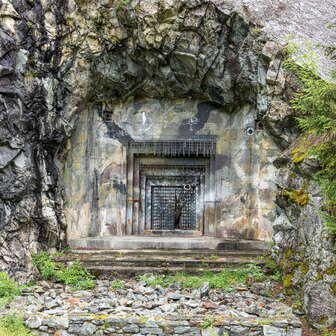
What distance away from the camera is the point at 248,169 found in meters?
10.3

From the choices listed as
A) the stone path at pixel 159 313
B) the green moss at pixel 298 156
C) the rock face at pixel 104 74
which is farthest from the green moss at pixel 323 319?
the green moss at pixel 298 156

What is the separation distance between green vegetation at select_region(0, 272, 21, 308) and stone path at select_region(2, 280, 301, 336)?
0.17m

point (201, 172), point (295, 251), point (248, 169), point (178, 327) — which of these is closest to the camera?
point (178, 327)

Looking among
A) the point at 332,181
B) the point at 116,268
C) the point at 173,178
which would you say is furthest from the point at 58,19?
the point at 332,181

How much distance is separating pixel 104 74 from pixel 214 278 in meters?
5.43

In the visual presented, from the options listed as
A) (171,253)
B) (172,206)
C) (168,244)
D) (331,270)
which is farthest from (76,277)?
(331,270)

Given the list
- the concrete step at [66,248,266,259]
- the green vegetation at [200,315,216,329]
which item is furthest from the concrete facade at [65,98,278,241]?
the green vegetation at [200,315,216,329]

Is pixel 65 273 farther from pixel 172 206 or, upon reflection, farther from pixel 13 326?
pixel 172 206

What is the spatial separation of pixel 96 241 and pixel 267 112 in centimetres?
489

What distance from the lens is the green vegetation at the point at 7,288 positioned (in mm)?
6843

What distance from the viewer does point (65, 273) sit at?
7.75 m

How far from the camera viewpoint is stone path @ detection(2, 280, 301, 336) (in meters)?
5.82

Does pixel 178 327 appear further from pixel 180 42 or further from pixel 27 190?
pixel 180 42

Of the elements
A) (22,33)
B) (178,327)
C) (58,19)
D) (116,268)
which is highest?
(58,19)
